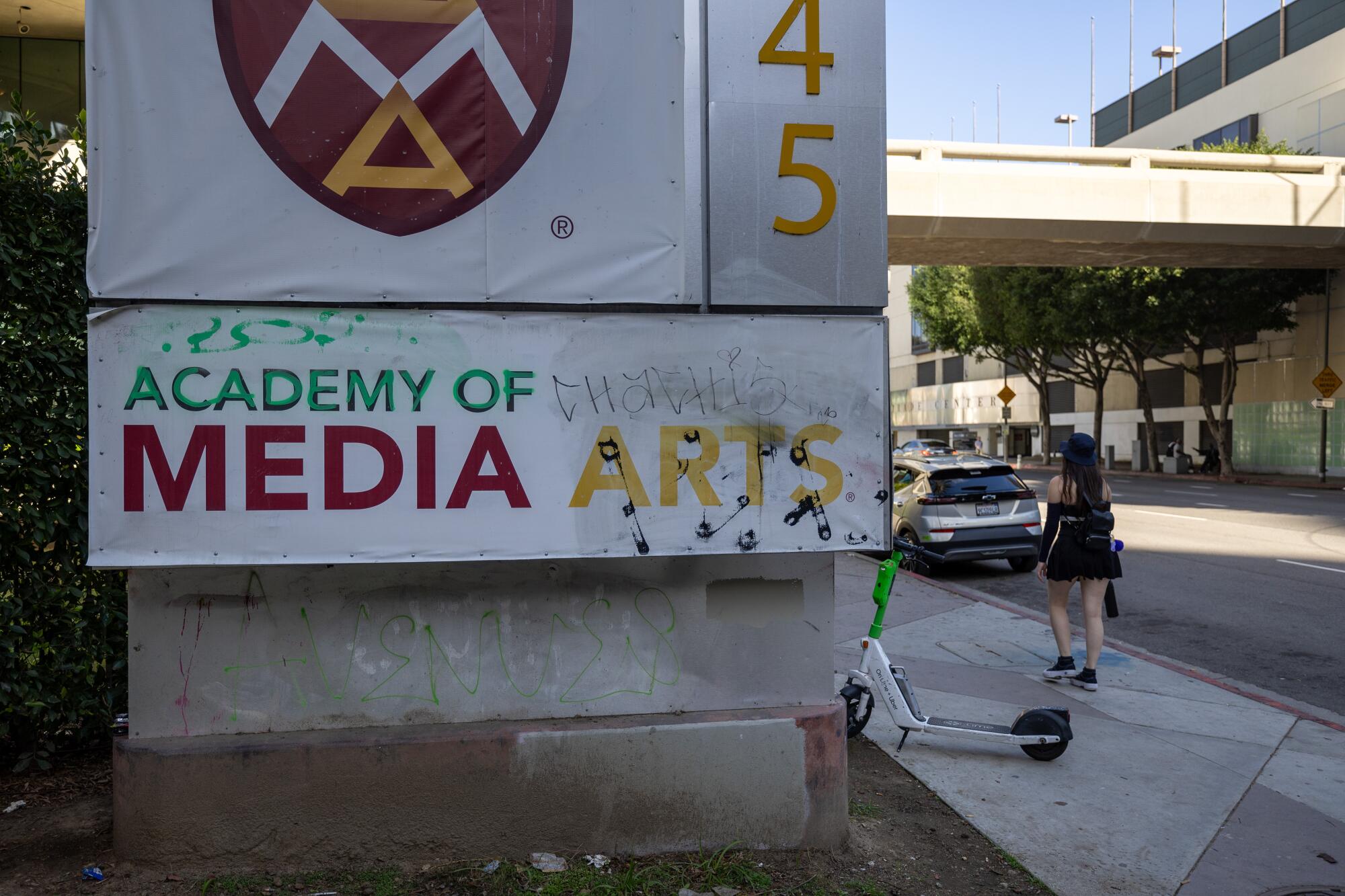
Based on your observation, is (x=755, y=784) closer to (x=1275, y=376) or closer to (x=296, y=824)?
(x=296, y=824)

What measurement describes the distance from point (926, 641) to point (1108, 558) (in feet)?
6.49

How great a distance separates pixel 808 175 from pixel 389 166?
1.72 meters

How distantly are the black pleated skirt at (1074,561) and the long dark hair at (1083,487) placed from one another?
0.66ft

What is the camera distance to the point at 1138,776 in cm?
512

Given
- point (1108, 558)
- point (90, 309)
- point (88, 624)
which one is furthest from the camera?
point (1108, 558)

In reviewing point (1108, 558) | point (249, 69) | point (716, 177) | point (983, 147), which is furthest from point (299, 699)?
point (983, 147)

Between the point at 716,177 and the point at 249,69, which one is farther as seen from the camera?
the point at 716,177

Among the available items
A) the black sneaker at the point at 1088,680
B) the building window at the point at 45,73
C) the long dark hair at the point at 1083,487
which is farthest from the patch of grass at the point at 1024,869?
the building window at the point at 45,73

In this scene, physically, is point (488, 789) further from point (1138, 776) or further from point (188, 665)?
point (1138, 776)

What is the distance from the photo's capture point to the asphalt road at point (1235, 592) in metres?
7.79

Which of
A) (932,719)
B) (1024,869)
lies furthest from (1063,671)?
(1024,869)

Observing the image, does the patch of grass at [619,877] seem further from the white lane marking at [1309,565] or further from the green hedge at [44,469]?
the white lane marking at [1309,565]

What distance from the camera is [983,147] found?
67.1 ft

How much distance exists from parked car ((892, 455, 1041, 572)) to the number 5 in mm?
8272
